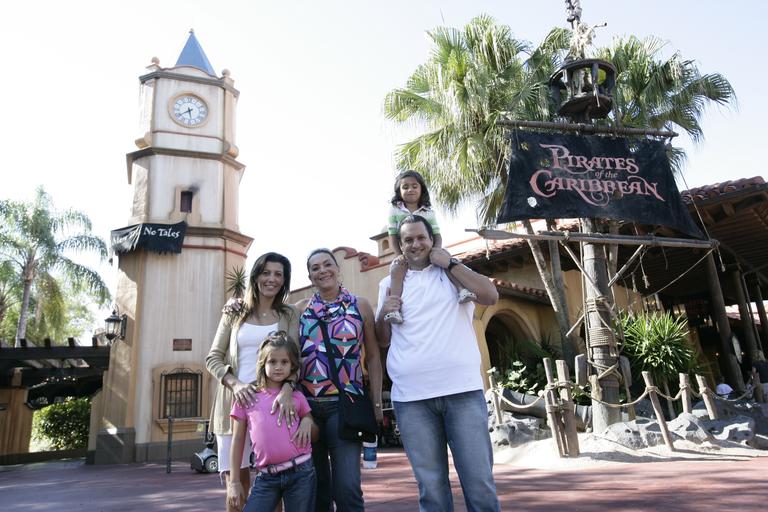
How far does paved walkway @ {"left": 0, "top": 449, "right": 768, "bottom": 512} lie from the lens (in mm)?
4441

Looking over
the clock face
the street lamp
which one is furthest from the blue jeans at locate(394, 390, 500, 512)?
the clock face

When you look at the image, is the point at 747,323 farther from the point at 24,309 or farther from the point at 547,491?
the point at 24,309

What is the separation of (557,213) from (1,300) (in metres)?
25.6

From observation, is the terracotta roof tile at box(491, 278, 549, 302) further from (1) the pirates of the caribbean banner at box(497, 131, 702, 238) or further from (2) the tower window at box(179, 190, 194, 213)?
(2) the tower window at box(179, 190, 194, 213)

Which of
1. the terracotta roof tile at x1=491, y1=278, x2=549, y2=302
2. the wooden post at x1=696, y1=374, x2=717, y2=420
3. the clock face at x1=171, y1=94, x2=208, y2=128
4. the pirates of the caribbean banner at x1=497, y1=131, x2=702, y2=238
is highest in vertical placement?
the clock face at x1=171, y1=94, x2=208, y2=128

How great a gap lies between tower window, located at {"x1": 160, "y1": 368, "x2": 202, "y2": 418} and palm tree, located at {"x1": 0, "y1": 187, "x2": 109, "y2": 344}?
890 cm

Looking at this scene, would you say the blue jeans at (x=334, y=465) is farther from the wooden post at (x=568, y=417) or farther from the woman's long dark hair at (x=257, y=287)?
the wooden post at (x=568, y=417)

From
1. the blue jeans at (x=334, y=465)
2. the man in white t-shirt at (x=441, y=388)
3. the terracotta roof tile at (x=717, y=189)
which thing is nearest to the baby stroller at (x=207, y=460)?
the blue jeans at (x=334, y=465)

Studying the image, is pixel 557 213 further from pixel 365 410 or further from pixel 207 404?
pixel 207 404

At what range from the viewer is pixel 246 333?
3055 millimetres

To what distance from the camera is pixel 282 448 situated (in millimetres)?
2648

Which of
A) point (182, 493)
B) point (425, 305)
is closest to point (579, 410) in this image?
point (182, 493)

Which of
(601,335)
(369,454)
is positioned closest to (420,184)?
(369,454)

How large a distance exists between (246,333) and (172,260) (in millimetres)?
15357
